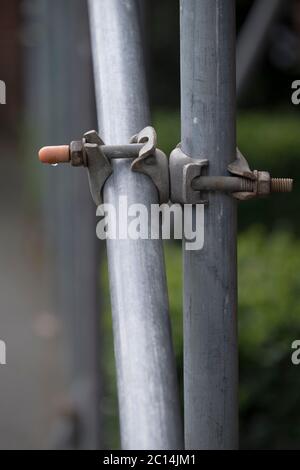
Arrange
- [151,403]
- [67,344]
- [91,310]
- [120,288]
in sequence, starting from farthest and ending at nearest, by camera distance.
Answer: [67,344] < [91,310] < [120,288] < [151,403]

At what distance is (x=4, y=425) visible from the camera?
593 cm

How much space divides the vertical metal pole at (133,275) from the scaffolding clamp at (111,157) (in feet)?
0.05

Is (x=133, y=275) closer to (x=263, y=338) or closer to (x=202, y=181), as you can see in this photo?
(x=202, y=181)

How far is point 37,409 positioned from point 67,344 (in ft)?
2.60

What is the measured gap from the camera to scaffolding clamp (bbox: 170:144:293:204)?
1.65 metres

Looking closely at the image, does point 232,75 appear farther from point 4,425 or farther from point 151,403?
point 4,425

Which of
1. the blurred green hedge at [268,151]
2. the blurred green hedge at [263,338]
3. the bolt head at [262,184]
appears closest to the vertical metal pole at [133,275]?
the bolt head at [262,184]

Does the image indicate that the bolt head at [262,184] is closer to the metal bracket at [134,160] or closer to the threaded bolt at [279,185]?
the threaded bolt at [279,185]

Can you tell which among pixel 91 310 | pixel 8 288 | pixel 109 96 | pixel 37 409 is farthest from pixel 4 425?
pixel 109 96

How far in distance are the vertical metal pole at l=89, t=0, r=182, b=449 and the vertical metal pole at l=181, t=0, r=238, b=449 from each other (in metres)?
0.11

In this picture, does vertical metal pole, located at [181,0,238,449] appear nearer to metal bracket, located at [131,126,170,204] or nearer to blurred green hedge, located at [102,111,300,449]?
metal bracket, located at [131,126,170,204]

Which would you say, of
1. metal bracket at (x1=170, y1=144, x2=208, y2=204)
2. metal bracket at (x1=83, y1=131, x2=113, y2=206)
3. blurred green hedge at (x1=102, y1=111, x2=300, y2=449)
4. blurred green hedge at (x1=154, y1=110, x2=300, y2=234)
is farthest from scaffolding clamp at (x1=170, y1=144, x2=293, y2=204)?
blurred green hedge at (x1=154, y1=110, x2=300, y2=234)

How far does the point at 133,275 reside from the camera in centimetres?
154

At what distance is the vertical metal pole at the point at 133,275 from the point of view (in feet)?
4.62
